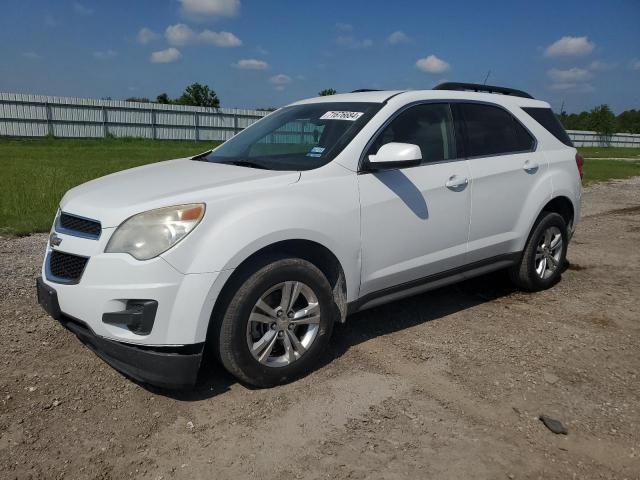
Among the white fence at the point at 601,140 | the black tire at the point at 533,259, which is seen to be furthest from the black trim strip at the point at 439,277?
the white fence at the point at 601,140

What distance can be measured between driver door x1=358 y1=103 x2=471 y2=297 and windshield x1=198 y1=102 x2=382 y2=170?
0.77 feet

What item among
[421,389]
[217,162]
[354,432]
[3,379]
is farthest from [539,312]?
[3,379]

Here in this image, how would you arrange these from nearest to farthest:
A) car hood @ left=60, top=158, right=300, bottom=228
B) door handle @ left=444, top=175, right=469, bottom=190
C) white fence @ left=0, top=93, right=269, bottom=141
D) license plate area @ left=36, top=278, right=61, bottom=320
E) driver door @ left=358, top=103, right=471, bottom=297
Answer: car hood @ left=60, top=158, right=300, bottom=228
license plate area @ left=36, top=278, right=61, bottom=320
driver door @ left=358, top=103, right=471, bottom=297
door handle @ left=444, top=175, right=469, bottom=190
white fence @ left=0, top=93, right=269, bottom=141

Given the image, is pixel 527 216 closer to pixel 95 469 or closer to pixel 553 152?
pixel 553 152

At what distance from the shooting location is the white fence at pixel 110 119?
2839 cm

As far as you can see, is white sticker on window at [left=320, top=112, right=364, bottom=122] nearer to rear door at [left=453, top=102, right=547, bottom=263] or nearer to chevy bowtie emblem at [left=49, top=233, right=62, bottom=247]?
rear door at [left=453, top=102, right=547, bottom=263]

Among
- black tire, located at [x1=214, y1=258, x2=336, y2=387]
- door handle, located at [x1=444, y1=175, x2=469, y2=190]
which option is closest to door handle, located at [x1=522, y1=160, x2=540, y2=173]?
door handle, located at [x1=444, y1=175, x2=469, y2=190]

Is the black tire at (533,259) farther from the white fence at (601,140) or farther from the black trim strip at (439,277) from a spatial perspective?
the white fence at (601,140)

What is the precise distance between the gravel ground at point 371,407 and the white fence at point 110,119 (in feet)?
91.1

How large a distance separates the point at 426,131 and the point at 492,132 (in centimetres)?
80

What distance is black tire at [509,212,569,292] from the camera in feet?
16.2

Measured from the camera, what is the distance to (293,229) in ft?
10.5

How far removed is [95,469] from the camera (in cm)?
255

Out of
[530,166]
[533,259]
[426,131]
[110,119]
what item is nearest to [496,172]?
[530,166]
